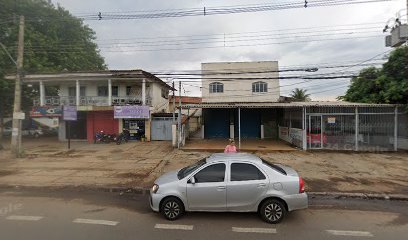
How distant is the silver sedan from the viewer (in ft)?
20.7

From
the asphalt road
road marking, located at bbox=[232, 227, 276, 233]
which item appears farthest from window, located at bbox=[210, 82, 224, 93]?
road marking, located at bbox=[232, 227, 276, 233]

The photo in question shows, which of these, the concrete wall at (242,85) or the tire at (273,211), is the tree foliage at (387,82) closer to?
the concrete wall at (242,85)

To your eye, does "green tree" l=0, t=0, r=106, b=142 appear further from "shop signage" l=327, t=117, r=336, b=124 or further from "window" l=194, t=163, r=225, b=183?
"window" l=194, t=163, r=225, b=183

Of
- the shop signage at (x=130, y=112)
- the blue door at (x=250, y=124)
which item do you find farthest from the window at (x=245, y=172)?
the blue door at (x=250, y=124)

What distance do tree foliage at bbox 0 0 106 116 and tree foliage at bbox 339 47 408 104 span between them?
26.0 m

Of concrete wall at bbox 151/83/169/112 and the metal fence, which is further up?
concrete wall at bbox 151/83/169/112

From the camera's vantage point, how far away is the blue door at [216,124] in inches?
1067

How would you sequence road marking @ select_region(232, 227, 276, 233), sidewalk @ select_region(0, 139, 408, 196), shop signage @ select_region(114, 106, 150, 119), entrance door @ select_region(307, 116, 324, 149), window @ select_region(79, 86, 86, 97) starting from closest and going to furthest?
road marking @ select_region(232, 227, 276, 233) < sidewalk @ select_region(0, 139, 408, 196) < entrance door @ select_region(307, 116, 324, 149) < shop signage @ select_region(114, 106, 150, 119) < window @ select_region(79, 86, 86, 97)

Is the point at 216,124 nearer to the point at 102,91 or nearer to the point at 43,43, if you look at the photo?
the point at 102,91

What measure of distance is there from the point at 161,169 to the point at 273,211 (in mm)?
7267

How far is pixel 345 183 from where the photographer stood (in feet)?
33.0

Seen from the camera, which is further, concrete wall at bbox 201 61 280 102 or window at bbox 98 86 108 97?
concrete wall at bbox 201 61 280 102

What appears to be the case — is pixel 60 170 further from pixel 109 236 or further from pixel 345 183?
pixel 345 183

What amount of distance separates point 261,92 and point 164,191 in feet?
81.8
